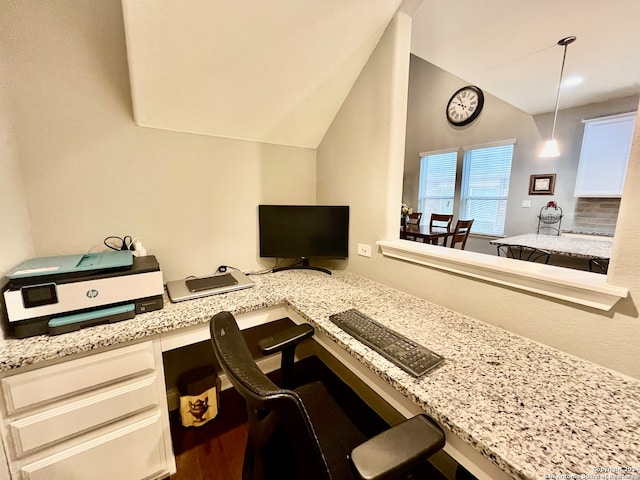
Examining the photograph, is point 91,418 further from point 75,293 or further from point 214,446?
point 214,446

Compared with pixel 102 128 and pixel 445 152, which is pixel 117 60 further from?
pixel 445 152

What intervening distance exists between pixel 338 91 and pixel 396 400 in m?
1.79

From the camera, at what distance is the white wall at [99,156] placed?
4.02 ft

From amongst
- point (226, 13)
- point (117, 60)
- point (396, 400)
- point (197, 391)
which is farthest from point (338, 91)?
point (197, 391)

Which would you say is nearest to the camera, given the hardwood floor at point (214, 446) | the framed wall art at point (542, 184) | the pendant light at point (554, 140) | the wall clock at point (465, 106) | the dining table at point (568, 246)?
the hardwood floor at point (214, 446)

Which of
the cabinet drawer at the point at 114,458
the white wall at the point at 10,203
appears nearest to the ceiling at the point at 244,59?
the white wall at the point at 10,203

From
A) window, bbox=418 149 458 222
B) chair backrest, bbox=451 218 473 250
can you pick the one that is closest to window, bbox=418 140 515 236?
window, bbox=418 149 458 222

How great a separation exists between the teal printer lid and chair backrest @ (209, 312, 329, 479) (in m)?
0.79

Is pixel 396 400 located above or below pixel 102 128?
below

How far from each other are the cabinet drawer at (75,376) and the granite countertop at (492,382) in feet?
0.22

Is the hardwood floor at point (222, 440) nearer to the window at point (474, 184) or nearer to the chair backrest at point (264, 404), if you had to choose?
the chair backrest at point (264, 404)

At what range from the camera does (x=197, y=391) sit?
1.58 metres

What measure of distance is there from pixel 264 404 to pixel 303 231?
144 cm

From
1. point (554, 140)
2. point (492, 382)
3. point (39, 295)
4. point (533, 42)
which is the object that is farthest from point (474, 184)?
point (39, 295)
